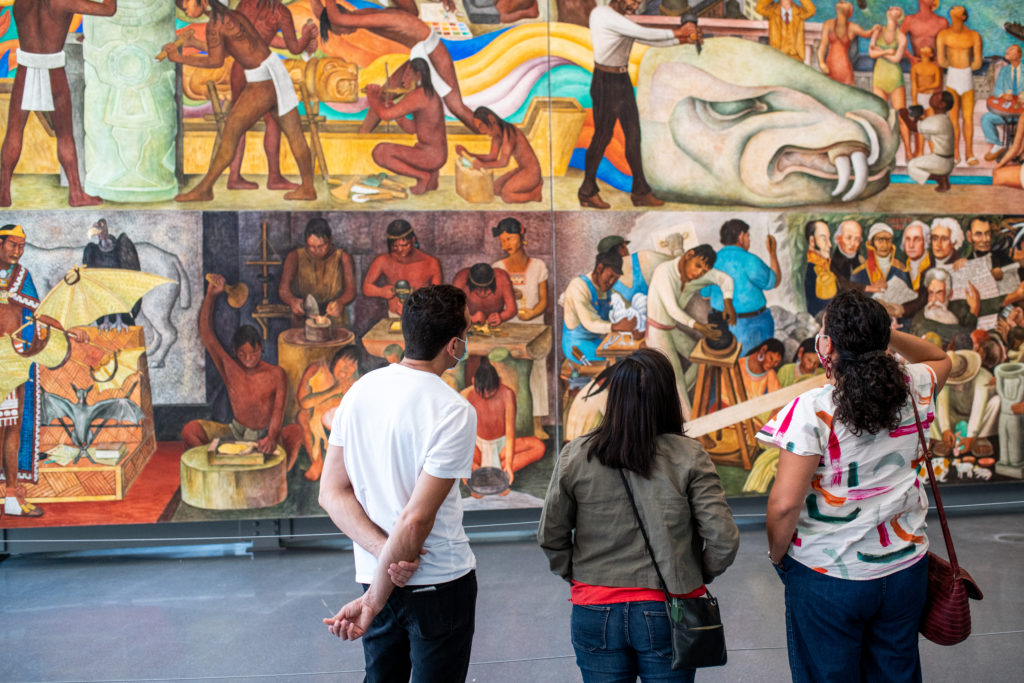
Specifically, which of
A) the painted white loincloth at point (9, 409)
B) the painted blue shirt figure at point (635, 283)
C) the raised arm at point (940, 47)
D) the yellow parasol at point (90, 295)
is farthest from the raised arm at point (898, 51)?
the painted white loincloth at point (9, 409)

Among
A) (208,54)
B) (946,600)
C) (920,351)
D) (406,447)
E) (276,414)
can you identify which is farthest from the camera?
(276,414)

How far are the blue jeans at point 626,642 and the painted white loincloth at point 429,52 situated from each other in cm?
456

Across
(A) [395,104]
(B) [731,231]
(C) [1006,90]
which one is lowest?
(B) [731,231]

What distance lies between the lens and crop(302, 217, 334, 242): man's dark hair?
5824mm

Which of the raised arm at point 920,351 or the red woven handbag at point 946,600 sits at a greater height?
the raised arm at point 920,351

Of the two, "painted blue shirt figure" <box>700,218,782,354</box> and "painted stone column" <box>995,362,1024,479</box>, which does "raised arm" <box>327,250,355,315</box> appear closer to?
"painted blue shirt figure" <box>700,218,782,354</box>

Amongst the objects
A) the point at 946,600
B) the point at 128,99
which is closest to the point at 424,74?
the point at 128,99

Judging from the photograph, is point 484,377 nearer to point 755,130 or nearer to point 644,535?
point 755,130

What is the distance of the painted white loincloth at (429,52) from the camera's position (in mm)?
5902

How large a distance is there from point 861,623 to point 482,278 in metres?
4.05

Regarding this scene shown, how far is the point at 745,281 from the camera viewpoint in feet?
20.6

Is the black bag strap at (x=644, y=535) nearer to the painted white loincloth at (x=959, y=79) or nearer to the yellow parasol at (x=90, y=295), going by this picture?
the yellow parasol at (x=90, y=295)

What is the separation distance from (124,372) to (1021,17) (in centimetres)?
765

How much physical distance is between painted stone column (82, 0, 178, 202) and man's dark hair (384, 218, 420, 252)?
5.42 ft
